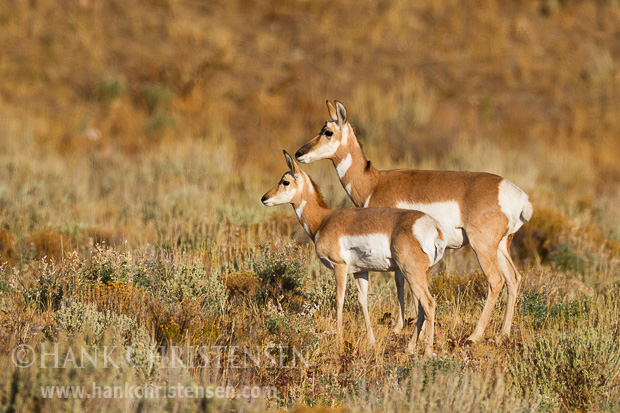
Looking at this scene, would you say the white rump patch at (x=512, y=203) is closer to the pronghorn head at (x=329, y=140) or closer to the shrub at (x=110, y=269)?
the pronghorn head at (x=329, y=140)

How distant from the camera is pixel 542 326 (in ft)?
23.8

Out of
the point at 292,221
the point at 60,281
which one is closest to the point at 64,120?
the point at 292,221

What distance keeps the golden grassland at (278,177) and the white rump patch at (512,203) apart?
46.1 inches

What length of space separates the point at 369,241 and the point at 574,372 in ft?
6.70

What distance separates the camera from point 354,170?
7.82m

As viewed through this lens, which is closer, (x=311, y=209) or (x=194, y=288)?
(x=311, y=209)

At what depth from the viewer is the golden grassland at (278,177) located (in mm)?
5664

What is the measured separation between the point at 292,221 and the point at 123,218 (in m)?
3.17

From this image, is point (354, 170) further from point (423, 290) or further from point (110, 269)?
point (110, 269)

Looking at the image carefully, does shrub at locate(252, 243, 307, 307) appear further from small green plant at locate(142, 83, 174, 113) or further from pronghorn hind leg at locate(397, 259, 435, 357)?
small green plant at locate(142, 83, 174, 113)

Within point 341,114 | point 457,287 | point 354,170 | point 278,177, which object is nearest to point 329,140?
point 341,114

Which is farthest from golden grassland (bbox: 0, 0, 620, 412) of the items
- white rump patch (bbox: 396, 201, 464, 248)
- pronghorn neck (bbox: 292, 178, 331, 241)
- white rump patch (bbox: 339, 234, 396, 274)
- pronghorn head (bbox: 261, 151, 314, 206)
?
pronghorn head (bbox: 261, 151, 314, 206)

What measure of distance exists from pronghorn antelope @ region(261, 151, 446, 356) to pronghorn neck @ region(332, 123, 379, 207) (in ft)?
2.15

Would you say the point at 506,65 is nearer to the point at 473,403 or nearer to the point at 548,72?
the point at 548,72
